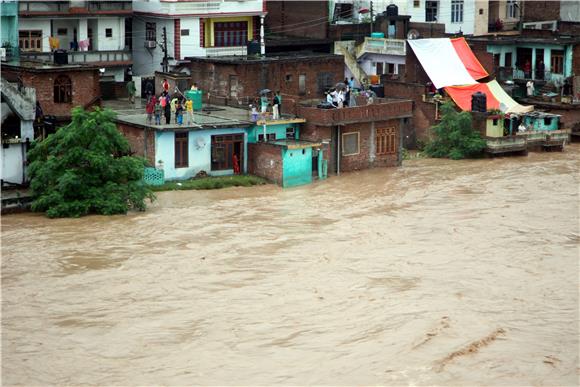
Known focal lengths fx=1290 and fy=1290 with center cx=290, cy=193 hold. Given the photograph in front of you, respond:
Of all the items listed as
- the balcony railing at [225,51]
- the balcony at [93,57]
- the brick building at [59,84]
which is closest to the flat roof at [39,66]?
the brick building at [59,84]

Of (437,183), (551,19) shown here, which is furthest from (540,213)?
(551,19)

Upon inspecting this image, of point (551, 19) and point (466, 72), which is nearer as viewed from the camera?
point (466, 72)

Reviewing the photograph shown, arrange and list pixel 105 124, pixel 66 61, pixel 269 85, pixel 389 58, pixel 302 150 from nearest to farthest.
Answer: pixel 105 124 → pixel 302 150 → pixel 66 61 → pixel 269 85 → pixel 389 58

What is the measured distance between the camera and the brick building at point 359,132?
45.3 meters

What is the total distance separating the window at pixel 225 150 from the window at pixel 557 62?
20.0 meters

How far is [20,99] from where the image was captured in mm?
40219

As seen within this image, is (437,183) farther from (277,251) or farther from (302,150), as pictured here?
(277,251)

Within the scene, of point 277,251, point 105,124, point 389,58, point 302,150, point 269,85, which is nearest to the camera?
point 277,251

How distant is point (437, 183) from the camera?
1756 inches

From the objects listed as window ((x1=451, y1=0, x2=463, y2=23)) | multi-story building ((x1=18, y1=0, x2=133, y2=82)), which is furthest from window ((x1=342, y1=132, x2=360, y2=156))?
window ((x1=451, y1=0, x2=463, y2=23))

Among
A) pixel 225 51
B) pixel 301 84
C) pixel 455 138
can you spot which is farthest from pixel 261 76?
pixel 455 138

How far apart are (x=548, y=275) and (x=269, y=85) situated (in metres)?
20.9

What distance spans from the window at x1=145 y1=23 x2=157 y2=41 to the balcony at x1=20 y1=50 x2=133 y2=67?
1.65m

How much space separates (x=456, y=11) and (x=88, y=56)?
2088cm
